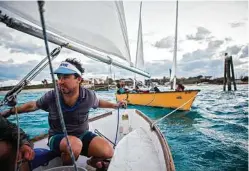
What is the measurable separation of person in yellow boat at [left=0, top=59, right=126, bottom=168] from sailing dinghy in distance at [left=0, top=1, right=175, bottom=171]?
0.19 metres

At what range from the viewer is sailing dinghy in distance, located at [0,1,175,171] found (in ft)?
5.22

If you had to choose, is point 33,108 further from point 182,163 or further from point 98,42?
point 182,163

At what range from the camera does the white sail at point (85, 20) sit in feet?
5.16

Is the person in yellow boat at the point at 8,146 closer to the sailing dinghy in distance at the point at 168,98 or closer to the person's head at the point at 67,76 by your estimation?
the person's head at the point at 67,76

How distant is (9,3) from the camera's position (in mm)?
1464

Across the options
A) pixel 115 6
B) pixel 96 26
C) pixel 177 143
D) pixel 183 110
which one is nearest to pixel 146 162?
pixel 96 26

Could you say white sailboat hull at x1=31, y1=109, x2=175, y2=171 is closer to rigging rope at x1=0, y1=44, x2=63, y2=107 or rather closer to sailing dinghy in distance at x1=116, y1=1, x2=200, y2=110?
rigging rope at x1=0, y1=44, x2=63, y2=107

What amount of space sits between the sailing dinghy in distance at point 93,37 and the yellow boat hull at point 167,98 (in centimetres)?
827

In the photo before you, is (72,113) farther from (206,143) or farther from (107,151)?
(206,143)

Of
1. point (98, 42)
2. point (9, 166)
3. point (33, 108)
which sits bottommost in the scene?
point (9, 166)

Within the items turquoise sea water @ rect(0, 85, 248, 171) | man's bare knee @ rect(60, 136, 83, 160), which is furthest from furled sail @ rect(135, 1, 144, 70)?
man's bare knee @ rect(60, 136, 83, 160)

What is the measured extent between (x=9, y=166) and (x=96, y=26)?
152 cm

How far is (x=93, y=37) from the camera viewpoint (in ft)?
6.64

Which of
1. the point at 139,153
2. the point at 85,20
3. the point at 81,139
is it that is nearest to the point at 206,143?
the point at 139,153
